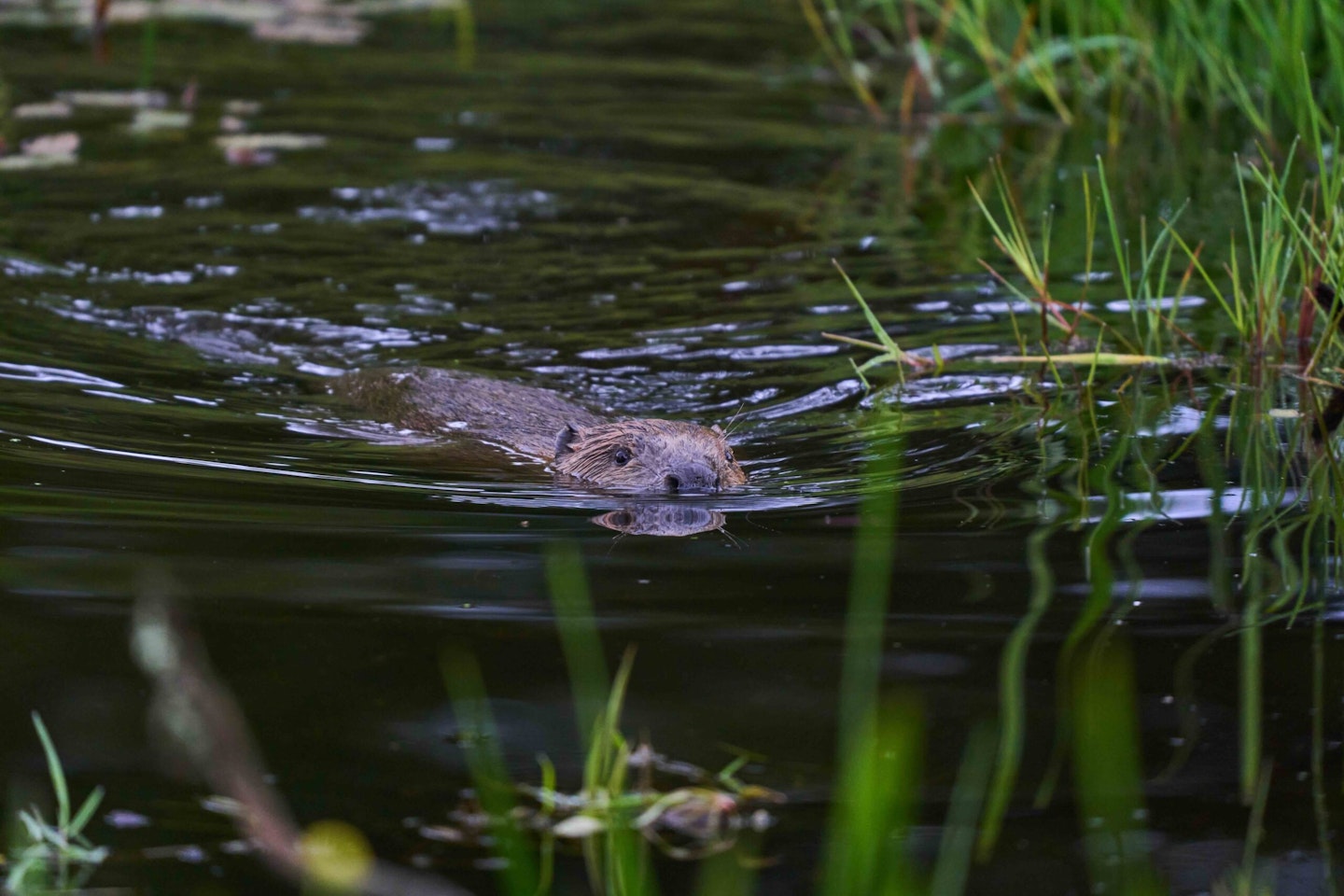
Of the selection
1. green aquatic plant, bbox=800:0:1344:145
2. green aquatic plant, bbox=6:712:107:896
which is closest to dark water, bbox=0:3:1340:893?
green aquatic plant, bbox=6:712:107:896

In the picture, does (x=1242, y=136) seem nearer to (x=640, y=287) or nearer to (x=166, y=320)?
(x=640, y=287)

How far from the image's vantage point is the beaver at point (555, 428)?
4.48 m

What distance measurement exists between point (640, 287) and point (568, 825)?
458 cm

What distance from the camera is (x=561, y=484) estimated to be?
4.53 meters

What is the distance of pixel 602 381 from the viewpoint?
600 cm

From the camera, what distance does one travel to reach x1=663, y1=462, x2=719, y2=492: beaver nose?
429 centimetres

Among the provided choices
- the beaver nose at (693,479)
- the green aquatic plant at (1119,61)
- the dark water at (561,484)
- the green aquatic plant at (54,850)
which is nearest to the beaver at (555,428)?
the beaver nose at (693,479)

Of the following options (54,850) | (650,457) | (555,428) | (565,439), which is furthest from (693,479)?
(54,850)

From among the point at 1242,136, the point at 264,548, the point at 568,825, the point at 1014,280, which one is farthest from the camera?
the point at 1242,136

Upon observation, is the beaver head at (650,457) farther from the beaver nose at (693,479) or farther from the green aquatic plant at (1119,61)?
the green aquatic plant at (1119,61)

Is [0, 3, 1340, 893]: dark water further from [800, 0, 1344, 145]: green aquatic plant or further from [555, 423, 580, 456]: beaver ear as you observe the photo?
[800, 0, 1344, 145]: green aquatic plant

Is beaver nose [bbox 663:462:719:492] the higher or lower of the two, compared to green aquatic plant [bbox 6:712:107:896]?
lower

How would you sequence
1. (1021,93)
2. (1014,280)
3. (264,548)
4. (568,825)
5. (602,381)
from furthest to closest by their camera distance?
(1021,93), (1014,280), (602,381), (264,548), (568,825)

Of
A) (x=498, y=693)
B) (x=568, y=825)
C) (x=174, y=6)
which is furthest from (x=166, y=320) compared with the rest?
(x=174, y=6)
